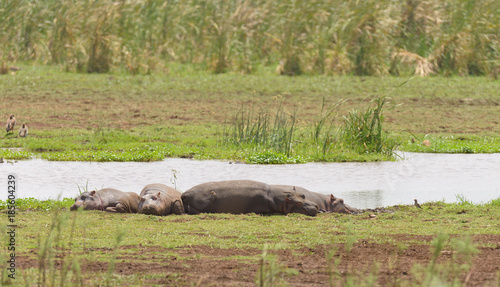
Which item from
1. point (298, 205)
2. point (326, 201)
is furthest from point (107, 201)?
point (326, 201)

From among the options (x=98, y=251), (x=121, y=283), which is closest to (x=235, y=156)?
(x=98, y=251)

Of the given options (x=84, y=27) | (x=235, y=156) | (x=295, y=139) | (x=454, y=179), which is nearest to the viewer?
(x=454, y=179)

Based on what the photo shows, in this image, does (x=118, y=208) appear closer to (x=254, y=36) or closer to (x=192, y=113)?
(x=192, y=113)

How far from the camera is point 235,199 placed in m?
8.48

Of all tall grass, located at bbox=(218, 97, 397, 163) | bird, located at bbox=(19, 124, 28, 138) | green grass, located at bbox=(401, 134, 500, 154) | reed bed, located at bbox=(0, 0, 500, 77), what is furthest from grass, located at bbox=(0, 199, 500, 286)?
reed bed, located at bbox=(0, 0, 500, 77)

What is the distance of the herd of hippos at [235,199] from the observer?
8305 millimetres

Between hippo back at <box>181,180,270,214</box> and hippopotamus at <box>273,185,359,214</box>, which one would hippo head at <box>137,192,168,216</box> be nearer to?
hippo back at <box>181,180,270,214</box>

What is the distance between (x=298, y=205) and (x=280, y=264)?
10.4 feet

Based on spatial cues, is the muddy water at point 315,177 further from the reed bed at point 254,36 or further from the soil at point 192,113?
the reed bed at point 254,36

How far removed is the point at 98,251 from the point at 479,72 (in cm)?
1759

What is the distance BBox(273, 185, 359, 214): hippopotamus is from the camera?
8.42m

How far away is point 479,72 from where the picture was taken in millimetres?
21828

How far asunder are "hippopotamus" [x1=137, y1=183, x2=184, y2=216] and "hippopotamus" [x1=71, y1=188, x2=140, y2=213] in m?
0.16

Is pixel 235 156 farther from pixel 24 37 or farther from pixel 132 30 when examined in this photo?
pixel 24 37
